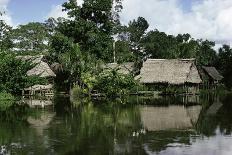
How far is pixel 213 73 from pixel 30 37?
1073 inches

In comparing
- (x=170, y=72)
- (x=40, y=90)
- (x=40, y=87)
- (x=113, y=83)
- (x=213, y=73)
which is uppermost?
(x=213, y=73)

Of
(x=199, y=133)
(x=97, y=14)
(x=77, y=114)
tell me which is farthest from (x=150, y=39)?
(x=199, y=133)

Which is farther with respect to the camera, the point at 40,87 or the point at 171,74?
the point at 171,74

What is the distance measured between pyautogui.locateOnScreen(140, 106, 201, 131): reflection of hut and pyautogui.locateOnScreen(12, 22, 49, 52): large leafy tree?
40.6m

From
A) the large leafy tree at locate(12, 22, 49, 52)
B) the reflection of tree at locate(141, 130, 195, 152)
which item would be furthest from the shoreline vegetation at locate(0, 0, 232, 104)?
the reflection of tree at locate(141, 130, 195, 152)

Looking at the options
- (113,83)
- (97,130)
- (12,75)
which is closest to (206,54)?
(113,83)

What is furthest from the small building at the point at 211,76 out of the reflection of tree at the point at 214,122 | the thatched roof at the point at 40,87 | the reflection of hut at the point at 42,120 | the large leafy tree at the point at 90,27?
the reflection of hut at the point at 42,120

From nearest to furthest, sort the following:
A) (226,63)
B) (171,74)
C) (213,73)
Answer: (171,74) < (213,73) < (226,63)

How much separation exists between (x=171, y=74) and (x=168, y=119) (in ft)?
83.4

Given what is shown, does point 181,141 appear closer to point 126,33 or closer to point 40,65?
point 40,65

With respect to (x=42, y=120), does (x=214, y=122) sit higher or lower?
lower

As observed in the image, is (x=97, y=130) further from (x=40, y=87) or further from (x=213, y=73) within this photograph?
(x=213, y=73)

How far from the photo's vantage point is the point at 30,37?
66125 millimetres

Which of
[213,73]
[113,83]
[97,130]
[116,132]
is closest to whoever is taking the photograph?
[116,132]
